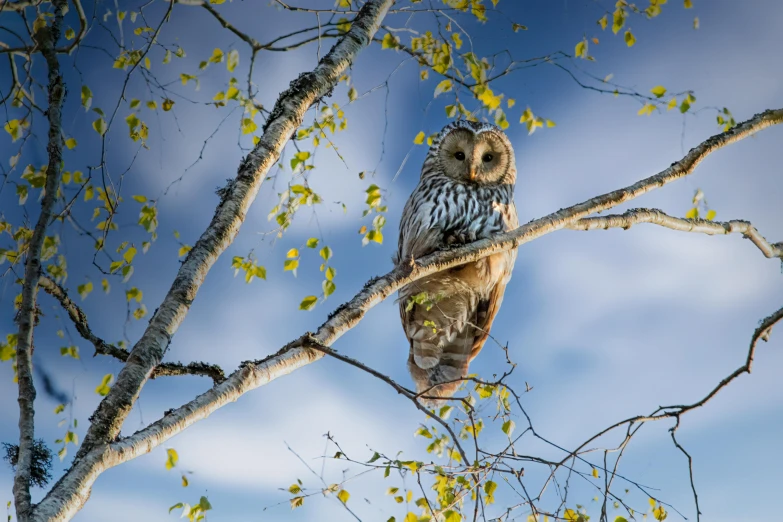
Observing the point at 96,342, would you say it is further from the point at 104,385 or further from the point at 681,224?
the point at 681,224

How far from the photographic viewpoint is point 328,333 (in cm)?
213

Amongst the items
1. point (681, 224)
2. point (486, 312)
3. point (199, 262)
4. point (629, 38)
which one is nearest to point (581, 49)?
point (629, 38)

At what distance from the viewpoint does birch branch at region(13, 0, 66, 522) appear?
68.7 inches

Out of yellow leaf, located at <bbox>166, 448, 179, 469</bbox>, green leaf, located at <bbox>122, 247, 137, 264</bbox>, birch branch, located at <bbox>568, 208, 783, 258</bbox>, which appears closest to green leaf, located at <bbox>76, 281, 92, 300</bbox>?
green leaf, located at <bbox>122, 247, 137, 264</bbox>

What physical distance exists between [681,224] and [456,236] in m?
1.15

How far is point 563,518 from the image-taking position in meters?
2.10

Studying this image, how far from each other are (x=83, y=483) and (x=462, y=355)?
2.57m

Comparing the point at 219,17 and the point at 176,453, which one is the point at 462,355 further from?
the point at 219,17

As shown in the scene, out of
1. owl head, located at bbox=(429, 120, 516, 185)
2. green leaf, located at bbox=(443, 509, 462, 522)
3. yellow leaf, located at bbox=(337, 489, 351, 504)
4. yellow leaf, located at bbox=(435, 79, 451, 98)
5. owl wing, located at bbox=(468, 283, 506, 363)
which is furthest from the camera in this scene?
owl head, located at bbox=(429, 120, 516, 185)

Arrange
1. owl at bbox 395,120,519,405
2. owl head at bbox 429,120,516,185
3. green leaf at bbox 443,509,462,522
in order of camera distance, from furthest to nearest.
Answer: owl head at bbox 429,120,516,185 < owl at bbox 395,120,519,405 < green leaf at bbox 443,509,462,522

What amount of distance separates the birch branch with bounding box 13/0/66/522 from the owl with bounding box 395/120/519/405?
1.90 m

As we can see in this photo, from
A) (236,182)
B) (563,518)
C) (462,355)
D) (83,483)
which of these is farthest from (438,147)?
(83,483)

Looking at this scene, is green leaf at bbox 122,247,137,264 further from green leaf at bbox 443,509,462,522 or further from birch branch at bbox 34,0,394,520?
green leaf at bbox 443,509,462,522

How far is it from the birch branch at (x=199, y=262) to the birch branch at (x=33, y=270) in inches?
5.4
